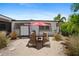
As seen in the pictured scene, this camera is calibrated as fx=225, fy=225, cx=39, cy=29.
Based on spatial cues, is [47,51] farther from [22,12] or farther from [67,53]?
[22,12]

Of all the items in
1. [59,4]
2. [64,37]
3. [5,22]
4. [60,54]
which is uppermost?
[59,4]

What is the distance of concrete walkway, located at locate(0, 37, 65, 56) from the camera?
520 centimetres

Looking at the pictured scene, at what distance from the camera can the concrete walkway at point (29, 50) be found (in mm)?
5199

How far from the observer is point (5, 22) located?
5.29 meters

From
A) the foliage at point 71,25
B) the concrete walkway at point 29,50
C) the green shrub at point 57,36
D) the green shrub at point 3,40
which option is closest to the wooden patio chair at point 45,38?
the concrete walkway at point 29,50

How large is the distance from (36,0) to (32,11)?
0.90 feet

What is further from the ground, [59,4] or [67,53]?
[59,4]

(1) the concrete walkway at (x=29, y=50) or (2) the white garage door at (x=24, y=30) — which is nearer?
(1) the concrete walkway at (x=29, y=50)

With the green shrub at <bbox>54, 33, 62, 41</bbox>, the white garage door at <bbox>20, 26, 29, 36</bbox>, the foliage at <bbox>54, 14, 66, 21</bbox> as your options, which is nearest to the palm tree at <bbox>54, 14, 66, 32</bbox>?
the foliage at <bbox>54, 14, 66, 21</bbox>

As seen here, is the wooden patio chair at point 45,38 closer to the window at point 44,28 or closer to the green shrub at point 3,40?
the window at point 44,28

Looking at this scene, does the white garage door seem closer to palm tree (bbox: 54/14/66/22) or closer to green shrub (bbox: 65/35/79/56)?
palm tree (bbox: 54/14/66/22)

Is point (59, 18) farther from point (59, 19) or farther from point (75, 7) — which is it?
point (75, 7)

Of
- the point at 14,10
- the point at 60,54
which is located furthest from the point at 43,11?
the point at 60,54

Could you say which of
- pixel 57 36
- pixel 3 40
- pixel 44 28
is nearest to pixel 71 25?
pixel 57 36
